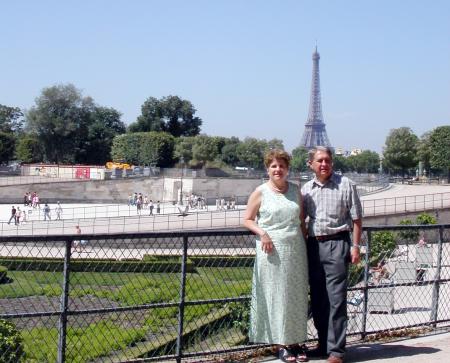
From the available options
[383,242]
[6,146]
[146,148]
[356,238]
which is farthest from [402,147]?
[356,238]

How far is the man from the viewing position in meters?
6.04

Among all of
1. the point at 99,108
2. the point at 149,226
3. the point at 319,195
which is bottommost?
the point at 149,226

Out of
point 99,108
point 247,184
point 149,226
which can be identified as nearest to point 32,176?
point 247,184

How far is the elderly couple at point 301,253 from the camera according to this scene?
5859mm

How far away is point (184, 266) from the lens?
5895 mm

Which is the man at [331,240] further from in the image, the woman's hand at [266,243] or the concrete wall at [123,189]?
the concrete wall at [123,189]

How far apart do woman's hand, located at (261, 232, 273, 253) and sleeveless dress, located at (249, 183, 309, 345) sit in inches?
2.0

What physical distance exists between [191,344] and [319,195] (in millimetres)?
2324

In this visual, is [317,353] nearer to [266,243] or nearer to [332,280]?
[332,280]

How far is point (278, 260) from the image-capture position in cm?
585

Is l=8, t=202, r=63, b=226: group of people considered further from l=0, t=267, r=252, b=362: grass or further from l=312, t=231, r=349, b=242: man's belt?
l=312, t=231, r=349, b=242: man's belt

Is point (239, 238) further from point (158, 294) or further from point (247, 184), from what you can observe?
point (247, 184)

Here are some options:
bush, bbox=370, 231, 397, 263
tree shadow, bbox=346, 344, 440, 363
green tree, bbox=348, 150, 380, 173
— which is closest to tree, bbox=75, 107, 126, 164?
green tree, bbox=348, 150, 380, 173

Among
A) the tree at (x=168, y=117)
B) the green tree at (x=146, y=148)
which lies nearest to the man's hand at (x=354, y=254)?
the green tree at (x=146, y=148)
